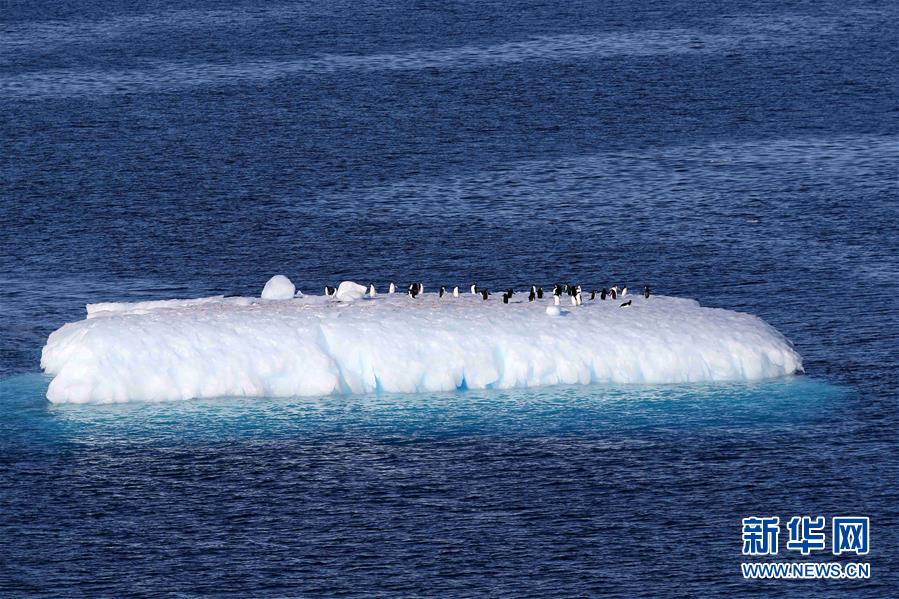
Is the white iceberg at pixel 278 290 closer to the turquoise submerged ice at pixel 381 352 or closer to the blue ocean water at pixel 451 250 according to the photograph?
the turquoise submerged ice at pixel 381 352

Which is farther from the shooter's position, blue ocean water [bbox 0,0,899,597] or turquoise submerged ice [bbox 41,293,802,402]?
turquoise submerged ice [bbox 41,293,802,402]

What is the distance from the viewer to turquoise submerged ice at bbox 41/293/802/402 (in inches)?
3147

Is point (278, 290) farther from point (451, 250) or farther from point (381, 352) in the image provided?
point (451, 250)

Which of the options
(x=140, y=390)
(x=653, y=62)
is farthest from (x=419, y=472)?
(x=653, y=62)

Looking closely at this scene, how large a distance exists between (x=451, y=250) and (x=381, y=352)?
29.7m

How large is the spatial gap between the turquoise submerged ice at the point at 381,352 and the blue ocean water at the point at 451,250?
1.24m

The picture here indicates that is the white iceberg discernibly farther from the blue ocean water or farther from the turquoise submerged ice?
the blue ocean water

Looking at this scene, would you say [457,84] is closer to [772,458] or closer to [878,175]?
[878,175]

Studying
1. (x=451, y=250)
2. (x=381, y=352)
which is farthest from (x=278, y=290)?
(x=451, y=250)

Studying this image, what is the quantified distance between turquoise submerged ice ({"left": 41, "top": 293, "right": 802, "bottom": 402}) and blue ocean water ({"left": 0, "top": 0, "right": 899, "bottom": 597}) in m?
1.24

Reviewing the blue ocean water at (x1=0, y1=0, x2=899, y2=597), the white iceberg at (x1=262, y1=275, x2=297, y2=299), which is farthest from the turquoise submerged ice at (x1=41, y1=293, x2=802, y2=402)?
the white iceberg at (x1=262, y1=275, x2=297, y2=299)

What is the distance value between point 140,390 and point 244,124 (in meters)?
70.3

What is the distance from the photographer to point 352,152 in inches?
5418

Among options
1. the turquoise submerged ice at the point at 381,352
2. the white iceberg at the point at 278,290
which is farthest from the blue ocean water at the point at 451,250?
the white iceberg at the point at 278,290
